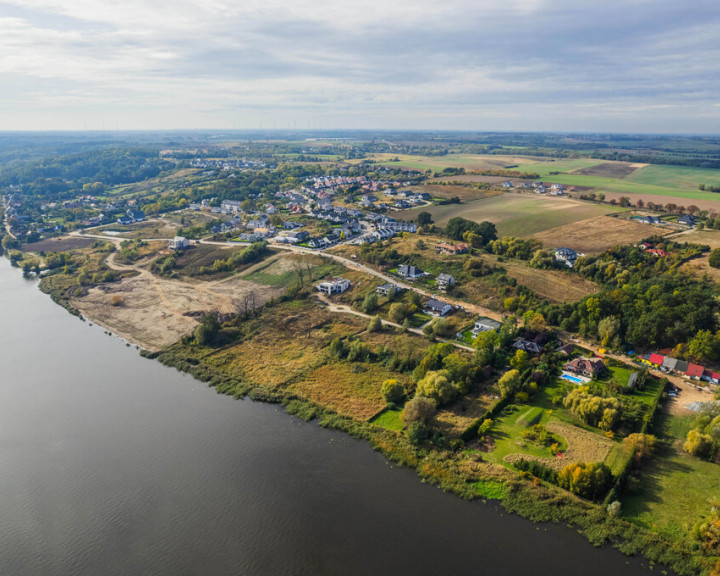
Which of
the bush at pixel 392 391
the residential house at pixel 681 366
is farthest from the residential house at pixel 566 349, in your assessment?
the bush at pixel 392 391

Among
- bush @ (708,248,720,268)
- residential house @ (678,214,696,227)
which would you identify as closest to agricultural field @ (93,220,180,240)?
bush @ (708,248,720,268)

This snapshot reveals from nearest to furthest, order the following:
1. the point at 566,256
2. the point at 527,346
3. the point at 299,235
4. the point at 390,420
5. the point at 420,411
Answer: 1. the point at 420,411
2. the point at 390,420
3. the point at 527,346
4. the point at 566,256
5. the point at 299,235

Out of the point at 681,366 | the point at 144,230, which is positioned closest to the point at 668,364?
the point at 681,366

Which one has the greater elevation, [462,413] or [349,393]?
[462,413]

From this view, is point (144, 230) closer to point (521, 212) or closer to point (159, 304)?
point (159, 304)

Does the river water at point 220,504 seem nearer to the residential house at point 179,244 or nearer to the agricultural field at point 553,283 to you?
the agricultural field at point 553,283

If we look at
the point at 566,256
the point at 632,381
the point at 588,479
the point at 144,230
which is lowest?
the point at 588,479
